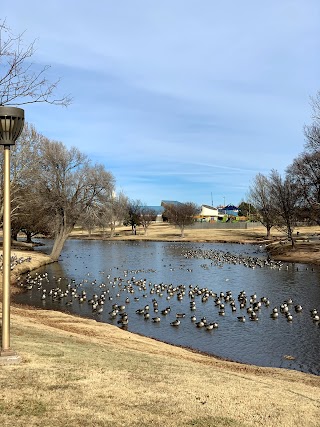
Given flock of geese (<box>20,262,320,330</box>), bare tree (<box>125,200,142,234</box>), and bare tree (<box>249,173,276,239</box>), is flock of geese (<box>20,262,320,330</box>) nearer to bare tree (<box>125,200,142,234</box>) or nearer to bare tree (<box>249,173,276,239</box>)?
bare tree (<box>249,173,276,239</box>)

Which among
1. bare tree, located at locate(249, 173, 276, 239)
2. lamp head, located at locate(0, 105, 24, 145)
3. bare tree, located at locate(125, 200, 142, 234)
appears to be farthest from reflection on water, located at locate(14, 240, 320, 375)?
bare tree, located at locate(125, 200, 142, 234)

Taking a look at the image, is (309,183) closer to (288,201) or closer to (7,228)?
(288,201)

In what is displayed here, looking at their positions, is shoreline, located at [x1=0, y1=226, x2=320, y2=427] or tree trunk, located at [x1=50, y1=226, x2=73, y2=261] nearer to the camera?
shoreline, located at [x1=0, y1=226, x2=320, y2=427]

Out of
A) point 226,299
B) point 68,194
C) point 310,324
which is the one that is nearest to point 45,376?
point 310,324

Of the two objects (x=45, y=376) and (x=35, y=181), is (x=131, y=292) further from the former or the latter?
(x=45, y=376)

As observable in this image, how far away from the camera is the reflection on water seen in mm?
19594

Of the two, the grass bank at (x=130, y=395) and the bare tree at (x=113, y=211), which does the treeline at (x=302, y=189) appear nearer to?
the bare tree at (x=113, y=211)

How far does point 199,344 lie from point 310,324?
736 centimetres

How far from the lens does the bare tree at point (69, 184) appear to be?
49812 mm

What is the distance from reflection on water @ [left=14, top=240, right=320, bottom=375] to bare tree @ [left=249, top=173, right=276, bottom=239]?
113ft

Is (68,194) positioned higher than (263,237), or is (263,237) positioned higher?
(68,194)

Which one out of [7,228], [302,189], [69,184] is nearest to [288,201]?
[302,189]

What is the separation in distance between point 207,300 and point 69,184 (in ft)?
87.2

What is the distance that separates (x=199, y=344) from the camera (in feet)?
65.3
